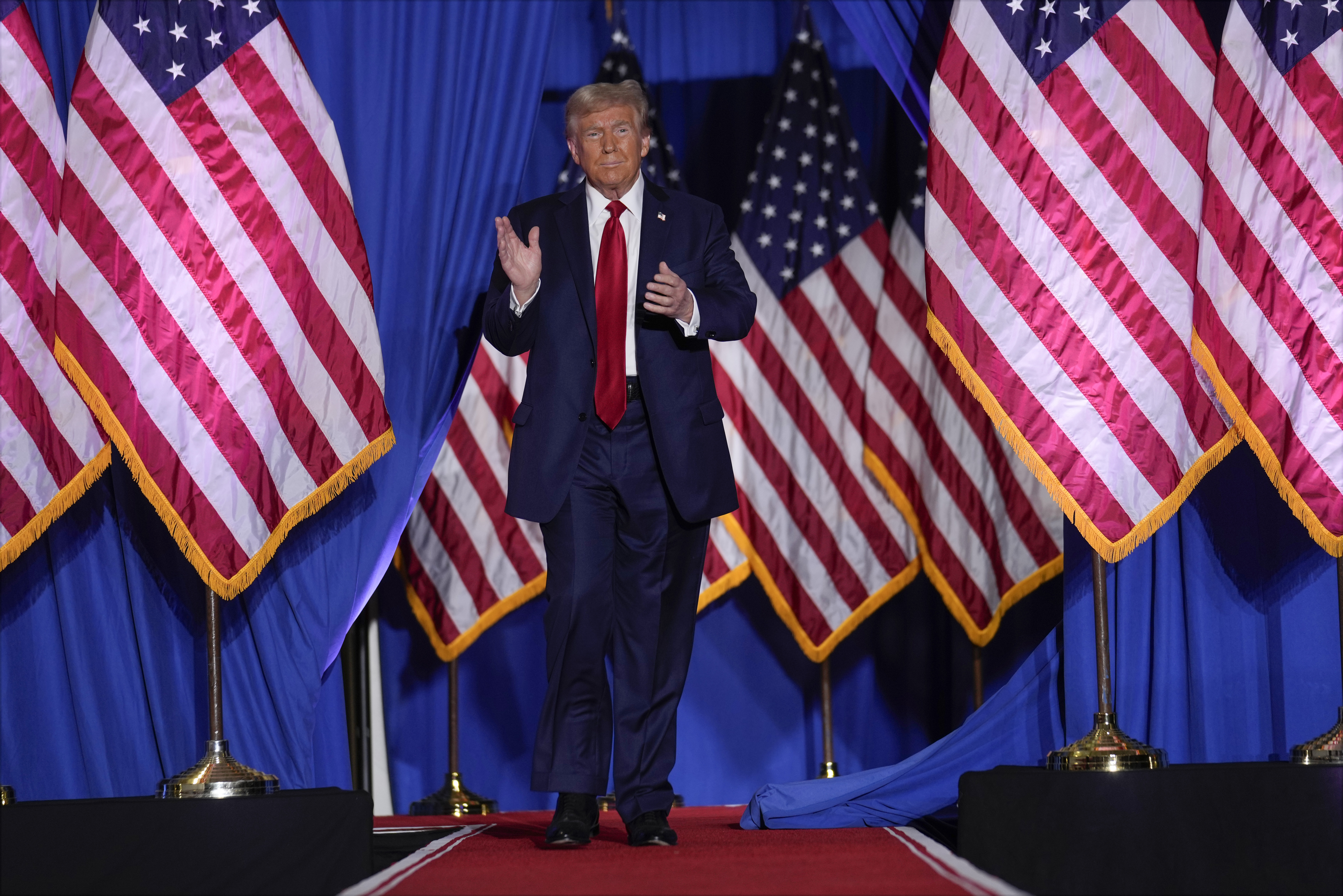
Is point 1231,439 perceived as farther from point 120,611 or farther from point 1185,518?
point 120,611

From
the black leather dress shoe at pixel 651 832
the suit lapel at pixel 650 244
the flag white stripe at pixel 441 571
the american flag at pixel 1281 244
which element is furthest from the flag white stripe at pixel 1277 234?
the flag white stripe at pixel 441 571

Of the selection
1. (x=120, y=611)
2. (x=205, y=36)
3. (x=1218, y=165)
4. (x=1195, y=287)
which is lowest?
(x=120, y=611)

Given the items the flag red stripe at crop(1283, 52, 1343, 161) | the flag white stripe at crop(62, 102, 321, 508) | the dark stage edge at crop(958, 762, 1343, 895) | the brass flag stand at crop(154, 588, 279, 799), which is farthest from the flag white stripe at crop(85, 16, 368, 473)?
the flag red stripe at crop(1283, 52, 1343, 161)

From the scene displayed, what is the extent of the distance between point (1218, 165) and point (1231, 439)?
0.71 meters

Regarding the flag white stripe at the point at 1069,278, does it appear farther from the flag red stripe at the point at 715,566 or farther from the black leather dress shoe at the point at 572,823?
the flag red stripe at the point at 715,566

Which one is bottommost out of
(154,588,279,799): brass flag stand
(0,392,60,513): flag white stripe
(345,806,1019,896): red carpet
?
(345,806,1019,896): red carpet

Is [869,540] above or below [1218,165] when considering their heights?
below

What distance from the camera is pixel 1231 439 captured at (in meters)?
3.61

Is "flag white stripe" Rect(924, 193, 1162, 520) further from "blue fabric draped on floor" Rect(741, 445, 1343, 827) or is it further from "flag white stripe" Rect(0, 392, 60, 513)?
"flag white stripe" Rect(0, 392, 60, 513)

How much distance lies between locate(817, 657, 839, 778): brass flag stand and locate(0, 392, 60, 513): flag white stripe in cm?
277

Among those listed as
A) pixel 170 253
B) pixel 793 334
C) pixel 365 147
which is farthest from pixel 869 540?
pixel 170 253

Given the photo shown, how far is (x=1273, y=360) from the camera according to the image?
358 centimetres

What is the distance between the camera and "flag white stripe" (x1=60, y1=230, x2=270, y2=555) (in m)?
3.51

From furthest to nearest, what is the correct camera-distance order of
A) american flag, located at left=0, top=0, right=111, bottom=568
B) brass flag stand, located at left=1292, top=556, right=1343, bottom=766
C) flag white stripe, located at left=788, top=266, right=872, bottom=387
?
flag white stripe, located at left=788, top=266, right=872, bottom=387, american flag, located at left=0, top=0, right=111, bottom=568, brass flag stand, located at left=1292, top=556, right=1343, bottom=766
